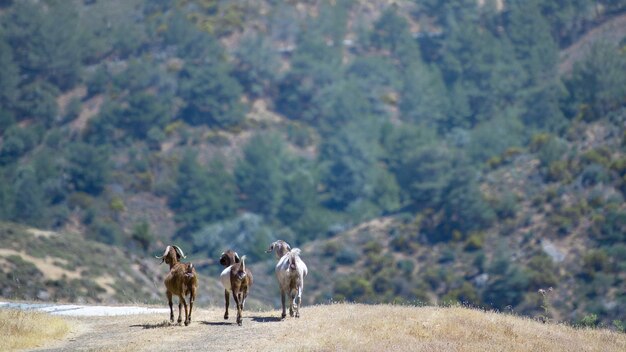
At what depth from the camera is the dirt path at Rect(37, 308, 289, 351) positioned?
1013 inches

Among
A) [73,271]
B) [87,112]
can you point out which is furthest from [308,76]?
[73,271]

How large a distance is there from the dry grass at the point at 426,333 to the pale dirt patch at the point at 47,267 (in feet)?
101

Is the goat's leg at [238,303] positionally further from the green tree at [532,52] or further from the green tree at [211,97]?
the green tree at [211,97]

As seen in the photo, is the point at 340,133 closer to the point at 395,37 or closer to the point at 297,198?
the point at 297,198

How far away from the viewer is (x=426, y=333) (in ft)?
87.2

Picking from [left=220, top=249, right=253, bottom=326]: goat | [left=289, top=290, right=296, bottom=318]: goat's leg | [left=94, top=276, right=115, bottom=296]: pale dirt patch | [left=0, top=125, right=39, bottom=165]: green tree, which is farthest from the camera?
[left=0, top=125, right=39, bottom=165]: green tree

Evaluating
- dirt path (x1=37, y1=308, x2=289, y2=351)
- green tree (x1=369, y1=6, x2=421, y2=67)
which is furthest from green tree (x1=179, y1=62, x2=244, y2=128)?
dirt path (x1=37, y1=308, x2=289, y2=351)

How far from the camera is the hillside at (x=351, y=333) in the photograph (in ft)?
83.5

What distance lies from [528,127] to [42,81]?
55.8 meters

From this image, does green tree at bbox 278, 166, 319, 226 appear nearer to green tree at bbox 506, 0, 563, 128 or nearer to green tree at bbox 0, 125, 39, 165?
green tree at bbox 506, 0, 563, 128

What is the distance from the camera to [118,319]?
31266 mm

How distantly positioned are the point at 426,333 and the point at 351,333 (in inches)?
67.4

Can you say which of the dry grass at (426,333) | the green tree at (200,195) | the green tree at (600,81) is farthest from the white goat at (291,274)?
the green tree at (200,195)

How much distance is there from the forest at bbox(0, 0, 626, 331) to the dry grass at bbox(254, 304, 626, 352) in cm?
5040
